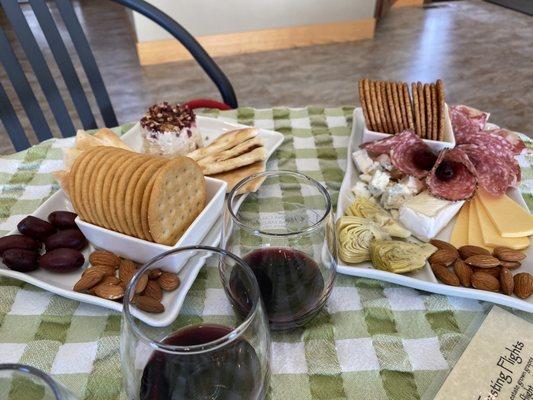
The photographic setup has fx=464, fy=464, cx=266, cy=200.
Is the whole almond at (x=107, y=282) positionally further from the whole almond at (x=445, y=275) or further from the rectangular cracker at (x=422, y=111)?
the rectangular cracker at (x=422, y=111)

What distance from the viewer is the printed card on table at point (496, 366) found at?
0.50 m

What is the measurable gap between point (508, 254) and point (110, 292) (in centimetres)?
55

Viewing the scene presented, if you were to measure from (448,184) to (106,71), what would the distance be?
9.36 ft

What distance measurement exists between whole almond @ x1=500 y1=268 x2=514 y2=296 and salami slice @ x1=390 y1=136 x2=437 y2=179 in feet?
0.78

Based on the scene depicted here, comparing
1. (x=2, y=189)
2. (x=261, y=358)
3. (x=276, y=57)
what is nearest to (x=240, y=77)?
(x=276, y=57)

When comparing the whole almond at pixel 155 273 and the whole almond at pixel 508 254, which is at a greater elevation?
the whole almond at pixel 155 273

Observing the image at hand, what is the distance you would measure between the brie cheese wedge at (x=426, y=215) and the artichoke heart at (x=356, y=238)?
0.24 feet

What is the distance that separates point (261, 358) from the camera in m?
0.42

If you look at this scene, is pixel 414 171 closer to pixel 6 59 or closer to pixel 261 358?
pixel 261 358

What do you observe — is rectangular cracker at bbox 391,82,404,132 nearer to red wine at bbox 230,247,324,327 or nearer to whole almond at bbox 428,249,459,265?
whole almond at bbox 428,249,459,265

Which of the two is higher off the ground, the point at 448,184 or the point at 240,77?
the point at 448,184

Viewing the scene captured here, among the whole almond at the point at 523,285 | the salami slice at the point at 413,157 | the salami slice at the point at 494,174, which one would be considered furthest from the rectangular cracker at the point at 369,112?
the whole almond at the point at 523,285

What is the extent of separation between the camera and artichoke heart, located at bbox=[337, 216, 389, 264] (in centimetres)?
66

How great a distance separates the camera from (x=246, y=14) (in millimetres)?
3158
